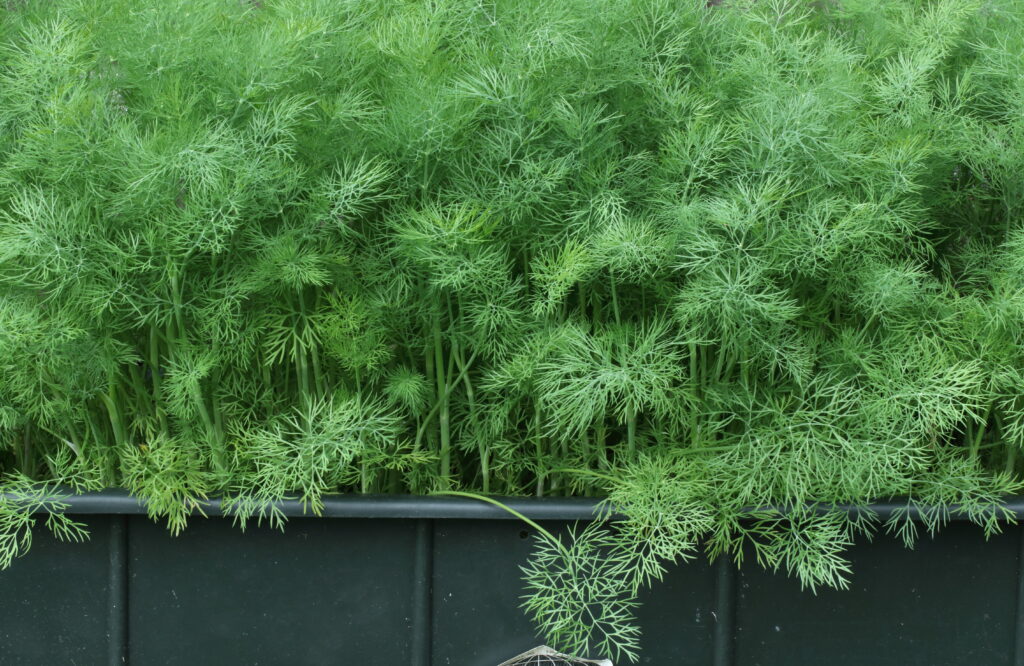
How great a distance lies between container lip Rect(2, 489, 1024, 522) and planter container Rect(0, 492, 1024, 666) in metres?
0.02

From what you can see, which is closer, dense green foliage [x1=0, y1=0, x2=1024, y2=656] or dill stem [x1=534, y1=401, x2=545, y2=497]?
dense green foliage [x1=0, y1=0, x2=1024, y2=656]

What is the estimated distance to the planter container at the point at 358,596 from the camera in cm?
130

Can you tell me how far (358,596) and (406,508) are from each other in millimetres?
157

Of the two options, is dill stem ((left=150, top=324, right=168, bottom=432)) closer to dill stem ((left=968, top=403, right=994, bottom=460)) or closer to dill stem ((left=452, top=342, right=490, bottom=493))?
dill stem ((left=452, top=342, right=490, bottom=493))

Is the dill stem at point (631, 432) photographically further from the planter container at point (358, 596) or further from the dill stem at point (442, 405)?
the dill stem at point (442, 405)

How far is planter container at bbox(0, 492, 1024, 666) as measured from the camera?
130 cm

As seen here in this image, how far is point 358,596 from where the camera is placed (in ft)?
4.31

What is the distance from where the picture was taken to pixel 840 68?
1.34m

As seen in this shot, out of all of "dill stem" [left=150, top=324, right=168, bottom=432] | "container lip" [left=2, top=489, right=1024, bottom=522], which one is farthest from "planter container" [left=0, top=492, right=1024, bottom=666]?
"dill stem" [left=150, top=324, right=168, bottom=432]

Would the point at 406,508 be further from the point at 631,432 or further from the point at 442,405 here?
the point at 631,432

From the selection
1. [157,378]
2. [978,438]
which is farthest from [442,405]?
[978,438]

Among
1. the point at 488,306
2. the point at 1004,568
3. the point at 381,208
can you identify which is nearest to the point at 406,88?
the point at 381,208

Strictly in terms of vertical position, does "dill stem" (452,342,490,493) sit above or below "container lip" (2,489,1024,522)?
above

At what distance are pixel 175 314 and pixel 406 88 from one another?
1.46 feet
